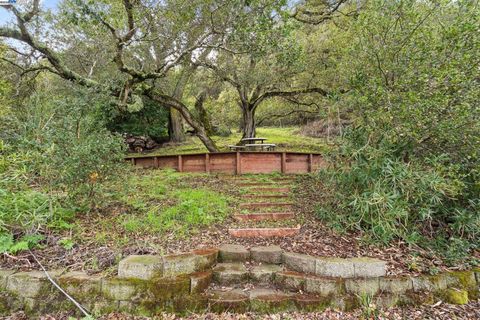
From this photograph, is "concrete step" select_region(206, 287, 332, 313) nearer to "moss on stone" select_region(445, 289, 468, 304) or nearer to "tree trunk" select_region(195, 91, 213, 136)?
"moss on stone" select_region(445, 289, 468, 304)

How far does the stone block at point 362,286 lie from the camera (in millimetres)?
2623

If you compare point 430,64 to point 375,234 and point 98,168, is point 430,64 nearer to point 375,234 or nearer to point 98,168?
point 375,234

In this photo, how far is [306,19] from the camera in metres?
8.72

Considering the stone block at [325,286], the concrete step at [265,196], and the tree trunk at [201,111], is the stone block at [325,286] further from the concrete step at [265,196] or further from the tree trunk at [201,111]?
the tree trunk at [201,111]

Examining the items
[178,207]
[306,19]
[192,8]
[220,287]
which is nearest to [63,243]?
[178,207]

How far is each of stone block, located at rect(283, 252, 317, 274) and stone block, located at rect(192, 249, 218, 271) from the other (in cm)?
82

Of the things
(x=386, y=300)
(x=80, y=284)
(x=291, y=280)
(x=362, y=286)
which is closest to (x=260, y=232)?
(x=291, y=280)

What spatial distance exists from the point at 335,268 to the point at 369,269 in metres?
0.37

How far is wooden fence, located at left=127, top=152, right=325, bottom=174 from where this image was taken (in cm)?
728

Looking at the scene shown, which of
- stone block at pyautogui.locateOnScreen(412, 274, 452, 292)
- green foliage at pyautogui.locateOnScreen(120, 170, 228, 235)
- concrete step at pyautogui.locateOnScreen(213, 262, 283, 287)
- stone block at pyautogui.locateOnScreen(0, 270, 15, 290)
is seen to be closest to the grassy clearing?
green foliage at pyautogui.locateOnScreen(120, 170, 228, 235)

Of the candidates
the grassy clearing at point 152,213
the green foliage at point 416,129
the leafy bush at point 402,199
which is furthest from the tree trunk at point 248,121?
the leafy bush at point 402,199

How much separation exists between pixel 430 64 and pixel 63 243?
478 cm

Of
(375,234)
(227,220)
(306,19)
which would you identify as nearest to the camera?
(375,234)

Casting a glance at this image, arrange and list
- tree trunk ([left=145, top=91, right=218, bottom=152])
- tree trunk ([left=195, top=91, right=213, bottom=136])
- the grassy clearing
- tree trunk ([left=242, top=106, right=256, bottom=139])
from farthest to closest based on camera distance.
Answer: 1. tree trunk ([left=195, top=91, right=213, bottom=136])
2. tree trunk ([left=242, top=106, right=256, bottom=139])
3. tree trunk ([left=145, top=91, right=218, bottom=152])
4. the grassy clearing
